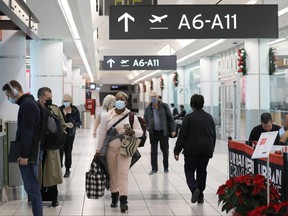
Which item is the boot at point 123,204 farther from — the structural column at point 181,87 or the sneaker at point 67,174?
the structural column at point 181,87

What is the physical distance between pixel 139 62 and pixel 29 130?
35.4 feet

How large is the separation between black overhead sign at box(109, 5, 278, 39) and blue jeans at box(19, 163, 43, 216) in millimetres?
2516

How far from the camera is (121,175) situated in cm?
666

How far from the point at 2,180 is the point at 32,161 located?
2.34 meters

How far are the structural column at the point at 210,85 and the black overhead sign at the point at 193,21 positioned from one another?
13.3 meters

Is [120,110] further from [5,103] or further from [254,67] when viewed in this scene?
[254,67]

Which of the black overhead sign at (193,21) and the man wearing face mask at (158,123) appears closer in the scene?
the black overhead sign at (193,21)

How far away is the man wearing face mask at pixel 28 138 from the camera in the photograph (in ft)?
18.0

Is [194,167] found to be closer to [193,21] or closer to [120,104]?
[120,104]

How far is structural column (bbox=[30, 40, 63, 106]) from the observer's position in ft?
45.2

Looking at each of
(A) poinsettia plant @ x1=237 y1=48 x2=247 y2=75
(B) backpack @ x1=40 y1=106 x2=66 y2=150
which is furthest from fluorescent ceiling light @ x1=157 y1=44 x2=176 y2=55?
(B) backpack @ x1=40 y1=106 x2=66 y2=150

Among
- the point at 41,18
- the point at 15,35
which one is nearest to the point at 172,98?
the point at 41,18

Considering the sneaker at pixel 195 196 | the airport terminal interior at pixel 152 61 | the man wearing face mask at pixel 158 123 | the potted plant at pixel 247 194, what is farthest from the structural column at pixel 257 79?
the potted plant at pixel 247 194

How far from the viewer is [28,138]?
5492 mm
